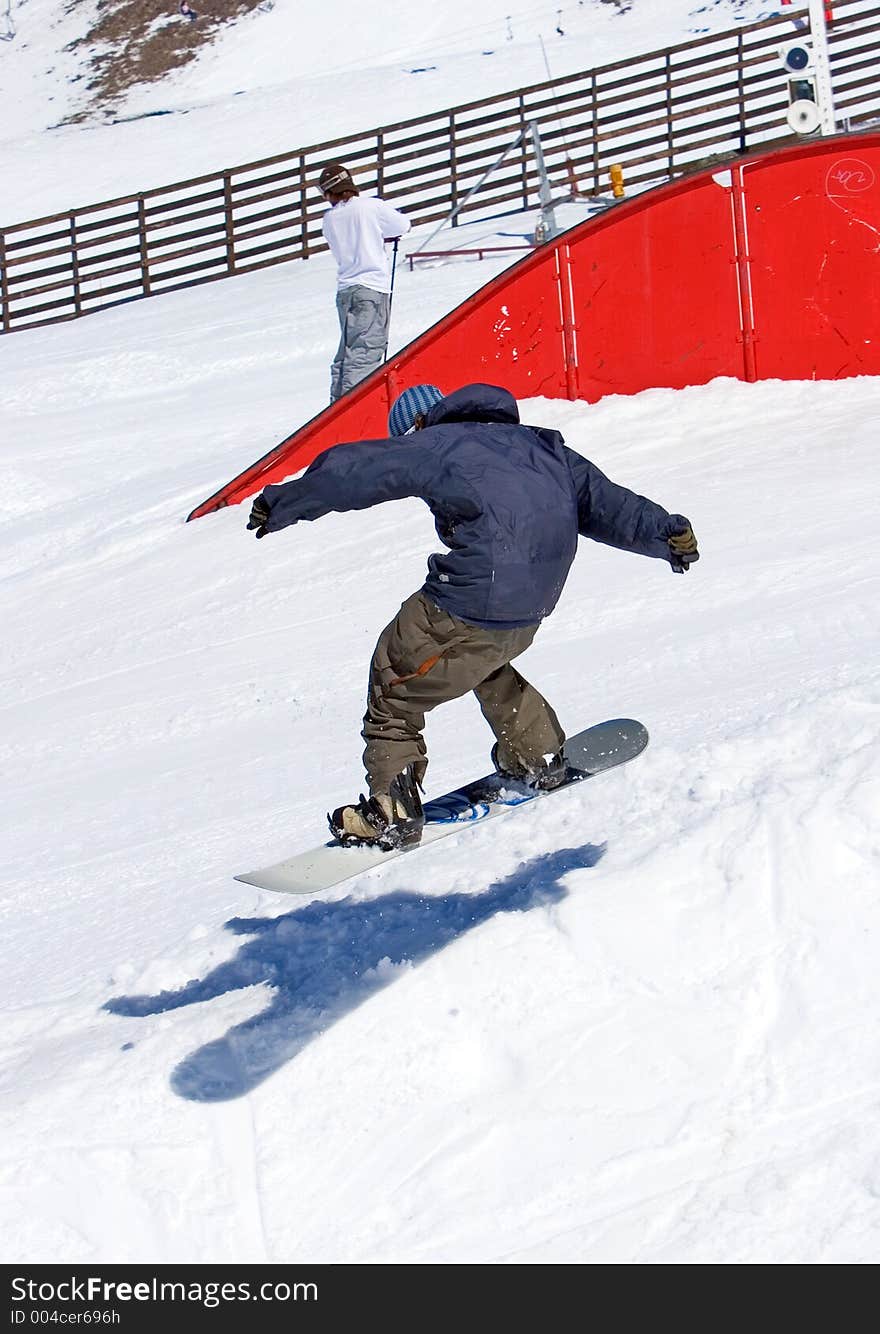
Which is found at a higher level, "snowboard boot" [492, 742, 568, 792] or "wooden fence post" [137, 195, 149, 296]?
"snowboard boot" [492, 742, 568, 792]

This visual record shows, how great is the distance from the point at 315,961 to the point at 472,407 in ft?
5.97

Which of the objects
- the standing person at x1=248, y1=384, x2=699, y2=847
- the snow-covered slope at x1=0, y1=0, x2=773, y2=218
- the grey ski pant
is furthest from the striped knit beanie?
the snow-covered slope at x1=0, y1=0, x2=773, y2=218

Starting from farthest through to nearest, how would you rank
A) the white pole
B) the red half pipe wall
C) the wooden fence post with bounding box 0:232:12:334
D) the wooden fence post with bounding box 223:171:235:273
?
the wooden fence post with bounding box 0:232:12:334 < the wooden fence post with bounding box 223:171:235:273 < the white pole < the red half pipe wall

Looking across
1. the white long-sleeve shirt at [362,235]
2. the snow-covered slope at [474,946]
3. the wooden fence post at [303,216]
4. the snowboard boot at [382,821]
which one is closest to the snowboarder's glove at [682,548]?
the snow-covered slope at [474,946]

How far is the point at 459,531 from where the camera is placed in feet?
13.7

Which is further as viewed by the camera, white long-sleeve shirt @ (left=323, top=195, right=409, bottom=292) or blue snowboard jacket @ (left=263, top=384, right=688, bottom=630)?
white long-sleeve shirt @ (left=323, top=195, right=409, bottom=292)

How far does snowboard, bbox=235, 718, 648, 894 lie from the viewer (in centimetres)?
434

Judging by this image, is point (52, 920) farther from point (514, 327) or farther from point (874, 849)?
point (514, 327)

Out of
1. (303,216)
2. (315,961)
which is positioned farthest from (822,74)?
(303,216)

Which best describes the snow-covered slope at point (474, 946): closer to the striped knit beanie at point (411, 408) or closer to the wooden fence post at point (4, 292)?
the striped knit beanie at point (411, 408)

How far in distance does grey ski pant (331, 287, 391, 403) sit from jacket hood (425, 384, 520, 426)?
6753 mm

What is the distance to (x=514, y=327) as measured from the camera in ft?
35.7

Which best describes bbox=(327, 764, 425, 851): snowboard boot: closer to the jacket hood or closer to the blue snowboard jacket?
the blue snowboard jacket

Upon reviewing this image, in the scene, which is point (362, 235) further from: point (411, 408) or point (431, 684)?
point (431, 684)
